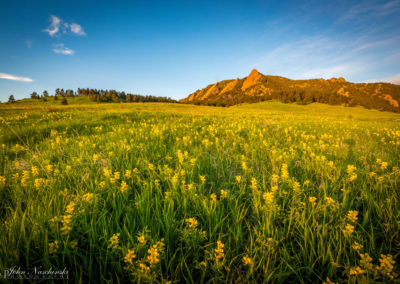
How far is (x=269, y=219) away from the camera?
1.81 m

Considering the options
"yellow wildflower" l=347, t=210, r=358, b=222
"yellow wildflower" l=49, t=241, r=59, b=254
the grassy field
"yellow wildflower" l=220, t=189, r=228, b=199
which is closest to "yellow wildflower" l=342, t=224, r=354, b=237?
the grassy field

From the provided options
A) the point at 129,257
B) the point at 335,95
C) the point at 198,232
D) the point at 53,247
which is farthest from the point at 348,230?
the point at 335,95

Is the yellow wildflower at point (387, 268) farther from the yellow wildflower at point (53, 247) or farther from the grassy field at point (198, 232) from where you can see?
the yellow wildflower at point (53, 247)

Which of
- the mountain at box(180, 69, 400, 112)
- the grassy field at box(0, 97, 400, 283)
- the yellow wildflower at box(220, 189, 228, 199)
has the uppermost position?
the mountain at box(180, 69, 400, 112)

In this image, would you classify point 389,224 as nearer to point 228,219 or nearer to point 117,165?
point 228,219

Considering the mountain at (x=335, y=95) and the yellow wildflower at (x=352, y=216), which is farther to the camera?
the mountain at (x=335, y=95)

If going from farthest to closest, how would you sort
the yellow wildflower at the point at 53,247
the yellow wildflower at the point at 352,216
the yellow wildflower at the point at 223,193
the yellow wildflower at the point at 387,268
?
the yellow wildflower at the point at 223,193 → the yellow wildflower at the point at 352,216 → the yellow wildflower at the point at 53,247 → the yellow wildflower at the point at 387,268

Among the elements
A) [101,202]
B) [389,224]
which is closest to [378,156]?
[389,224]

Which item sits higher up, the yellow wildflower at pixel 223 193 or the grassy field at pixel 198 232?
the yellow wildflower at pixel 223 193

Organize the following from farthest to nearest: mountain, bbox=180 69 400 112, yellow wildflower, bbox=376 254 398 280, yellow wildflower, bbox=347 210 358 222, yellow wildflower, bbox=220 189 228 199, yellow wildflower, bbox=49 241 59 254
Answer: mountain, bbox=180 69 400 112 < yellow wildflower, bbox=220 189 228 199 < yellow wildflower, bbox=347 210 358 222 < yellow wildflower, bbox=49 241 59 254 < yellow wildflower, bbox=376 254 398 280

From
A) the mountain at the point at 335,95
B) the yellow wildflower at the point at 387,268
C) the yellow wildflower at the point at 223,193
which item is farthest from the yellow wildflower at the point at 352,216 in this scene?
the mountain at the point at 335,95

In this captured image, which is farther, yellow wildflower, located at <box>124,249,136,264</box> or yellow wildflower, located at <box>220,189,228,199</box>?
yellow wildflower, located at <box>220,189,228,199</box>

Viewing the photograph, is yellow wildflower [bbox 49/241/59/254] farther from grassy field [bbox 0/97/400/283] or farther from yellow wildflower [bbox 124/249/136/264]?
yellow wildflower [bbox 124/249/136/264]

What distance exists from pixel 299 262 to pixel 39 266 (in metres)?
2.43
